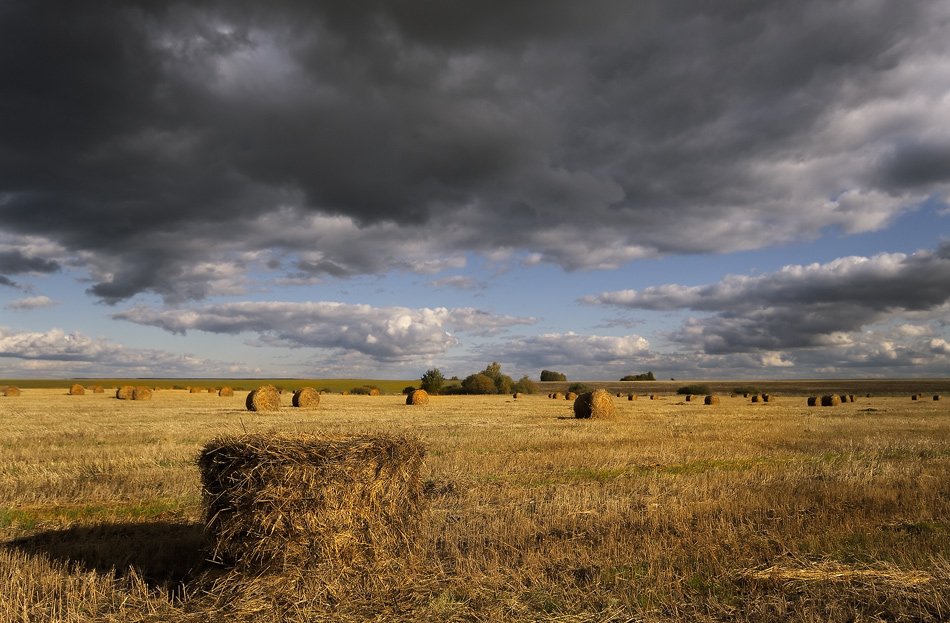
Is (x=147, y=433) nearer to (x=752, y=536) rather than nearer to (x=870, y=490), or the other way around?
(x=752, y=536)

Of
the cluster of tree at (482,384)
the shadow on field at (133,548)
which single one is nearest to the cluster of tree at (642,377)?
the cluster of tree at (482,384)

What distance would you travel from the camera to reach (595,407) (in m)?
28.1

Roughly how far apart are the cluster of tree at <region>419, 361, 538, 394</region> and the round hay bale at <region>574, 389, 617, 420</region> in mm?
49936

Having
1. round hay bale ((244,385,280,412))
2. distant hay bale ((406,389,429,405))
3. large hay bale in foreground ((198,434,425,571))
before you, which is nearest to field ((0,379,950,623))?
large hay bale in foreground ((198,434,425,571))

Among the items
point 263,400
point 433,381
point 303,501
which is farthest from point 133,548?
point 433,381

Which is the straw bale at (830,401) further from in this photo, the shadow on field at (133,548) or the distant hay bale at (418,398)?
the shadow on field at (133,548)

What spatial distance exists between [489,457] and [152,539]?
303 inches

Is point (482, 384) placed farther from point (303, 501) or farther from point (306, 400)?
point (303, 501)

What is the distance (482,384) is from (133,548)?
7377 centimetres

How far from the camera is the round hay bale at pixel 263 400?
32.4 meters

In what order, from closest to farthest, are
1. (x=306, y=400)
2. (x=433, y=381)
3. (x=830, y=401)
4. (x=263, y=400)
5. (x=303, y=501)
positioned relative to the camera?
(x=303, y=501) → (x=263, y=400) → (x=306, y=400) → (x=830, y=401) → (x=433, y=381)

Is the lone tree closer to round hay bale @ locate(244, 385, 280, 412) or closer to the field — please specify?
round hay bale @ locate(244, 385, 280, 412)

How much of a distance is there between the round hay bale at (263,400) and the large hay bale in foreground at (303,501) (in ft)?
89.8

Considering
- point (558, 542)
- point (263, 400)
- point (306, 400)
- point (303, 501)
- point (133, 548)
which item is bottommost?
point (133, 548)
